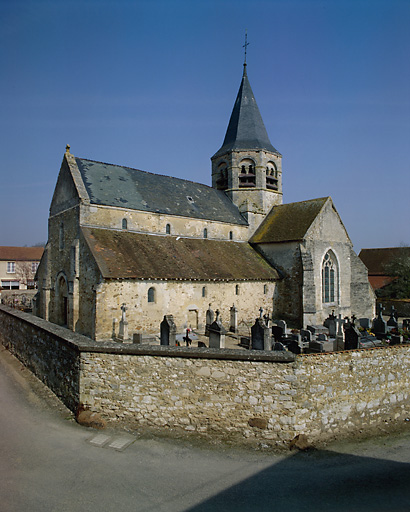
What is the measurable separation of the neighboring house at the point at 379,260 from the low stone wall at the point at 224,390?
31.1m

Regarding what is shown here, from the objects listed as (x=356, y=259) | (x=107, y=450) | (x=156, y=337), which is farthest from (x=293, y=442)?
(x=356, y=259)

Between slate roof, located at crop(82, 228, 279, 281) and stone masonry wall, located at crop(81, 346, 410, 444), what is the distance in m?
6.93

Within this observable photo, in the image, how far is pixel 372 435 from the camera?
9266mm

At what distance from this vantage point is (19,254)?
44156 millimetres

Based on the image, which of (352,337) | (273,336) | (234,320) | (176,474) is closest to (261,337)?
(352,337)

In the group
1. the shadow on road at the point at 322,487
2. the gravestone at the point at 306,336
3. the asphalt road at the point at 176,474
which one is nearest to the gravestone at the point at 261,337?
the gravestone at the point at 306,336

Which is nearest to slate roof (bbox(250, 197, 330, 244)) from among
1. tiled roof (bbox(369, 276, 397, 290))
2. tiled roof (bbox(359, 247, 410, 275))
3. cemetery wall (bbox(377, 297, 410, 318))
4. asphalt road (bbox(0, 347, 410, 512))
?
cemetery wall (bbox(377, 297, 410, 318))

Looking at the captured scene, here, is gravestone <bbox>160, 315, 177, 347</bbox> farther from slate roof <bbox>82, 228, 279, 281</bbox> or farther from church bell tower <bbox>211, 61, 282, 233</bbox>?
church bell tower <bbox>211, 61, 282, 233</bbox>

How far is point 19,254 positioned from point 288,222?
35.9 m

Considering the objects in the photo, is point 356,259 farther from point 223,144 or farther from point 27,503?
point 27,503

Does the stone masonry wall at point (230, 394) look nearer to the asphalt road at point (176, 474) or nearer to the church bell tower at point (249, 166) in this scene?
the asphalt road at point (176, 474)

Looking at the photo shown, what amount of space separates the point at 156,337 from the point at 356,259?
15.6 meters

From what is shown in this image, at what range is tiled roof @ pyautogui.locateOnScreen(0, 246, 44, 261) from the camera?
42825 millimetres

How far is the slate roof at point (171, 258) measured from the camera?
16281mm
